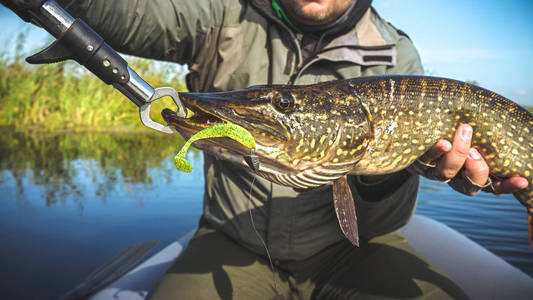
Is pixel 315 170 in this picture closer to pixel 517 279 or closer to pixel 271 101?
pixel 271 101

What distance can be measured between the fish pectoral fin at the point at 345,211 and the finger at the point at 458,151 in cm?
55

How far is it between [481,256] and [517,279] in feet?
0.98

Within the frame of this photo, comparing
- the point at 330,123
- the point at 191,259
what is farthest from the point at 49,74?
the point at 330,123

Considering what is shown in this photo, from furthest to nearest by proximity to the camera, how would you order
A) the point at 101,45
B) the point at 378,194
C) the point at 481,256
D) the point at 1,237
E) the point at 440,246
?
the point at 1,237 → the point at 440,246 → the point at 481,256 → the point at 378,194 → the point at 101,45

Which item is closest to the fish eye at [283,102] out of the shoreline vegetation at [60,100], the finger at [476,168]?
the finger at [476,168]

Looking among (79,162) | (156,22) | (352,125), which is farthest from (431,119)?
(79,162)

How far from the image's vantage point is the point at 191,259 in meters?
1.96

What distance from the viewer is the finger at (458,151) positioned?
154 cm

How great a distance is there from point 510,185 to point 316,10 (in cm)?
140

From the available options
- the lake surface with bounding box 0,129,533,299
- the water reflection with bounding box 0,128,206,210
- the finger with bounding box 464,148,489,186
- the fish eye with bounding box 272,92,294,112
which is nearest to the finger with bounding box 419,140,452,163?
the finger with bounding box 464,148,489,186

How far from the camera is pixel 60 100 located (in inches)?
412

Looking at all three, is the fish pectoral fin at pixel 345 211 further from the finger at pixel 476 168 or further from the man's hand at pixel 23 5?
the man's hand at pixel 23 5

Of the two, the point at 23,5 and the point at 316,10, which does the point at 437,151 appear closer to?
the point at 316,10

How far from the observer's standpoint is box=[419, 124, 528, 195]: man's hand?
1552 millimetres
